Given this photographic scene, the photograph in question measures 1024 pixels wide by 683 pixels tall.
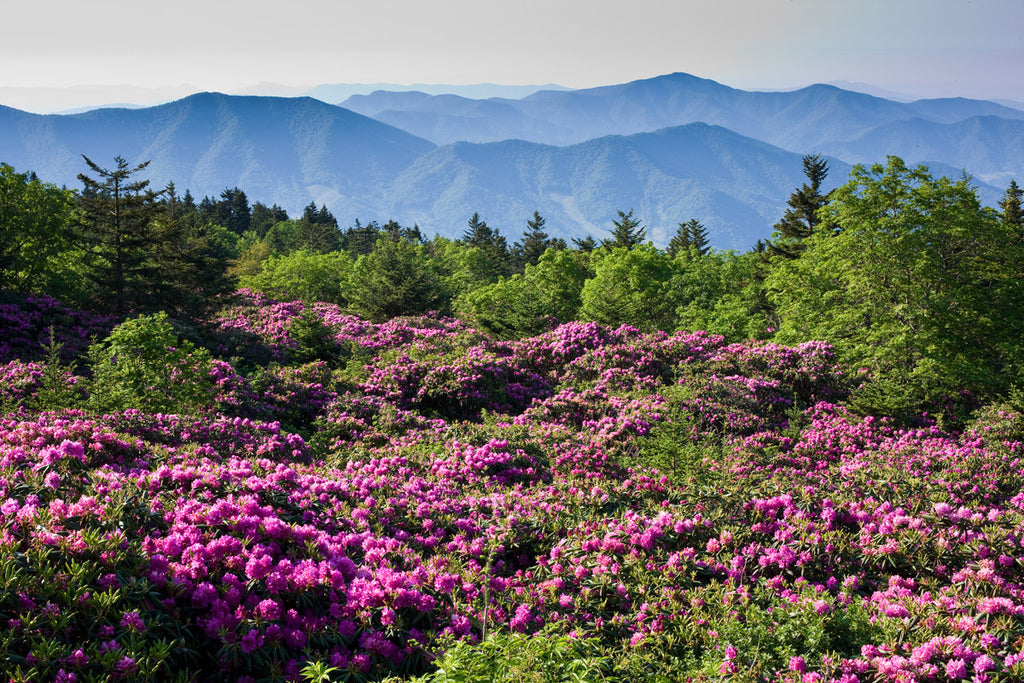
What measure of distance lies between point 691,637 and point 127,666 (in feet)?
11.3

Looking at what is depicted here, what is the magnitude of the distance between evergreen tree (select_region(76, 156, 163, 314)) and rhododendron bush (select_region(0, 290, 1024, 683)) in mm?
10565

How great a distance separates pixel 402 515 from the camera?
5.63 metres

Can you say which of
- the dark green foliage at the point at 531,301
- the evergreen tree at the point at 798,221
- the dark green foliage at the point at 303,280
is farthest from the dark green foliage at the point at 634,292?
the dark green foliage at the point at 303,280

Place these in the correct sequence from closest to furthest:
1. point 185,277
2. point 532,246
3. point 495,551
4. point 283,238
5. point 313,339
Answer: point 495,551, point 313,339, point 185,277, point 532,246, point 283,238

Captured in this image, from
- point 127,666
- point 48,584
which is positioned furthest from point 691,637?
point 48,584

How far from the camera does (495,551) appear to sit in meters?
4.95

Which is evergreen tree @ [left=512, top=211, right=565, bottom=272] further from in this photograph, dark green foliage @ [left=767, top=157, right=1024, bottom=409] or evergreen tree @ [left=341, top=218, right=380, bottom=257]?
dark green foliage @ [left=767, top=157, right=1024, bottom=409]

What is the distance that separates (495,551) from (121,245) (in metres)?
19.3

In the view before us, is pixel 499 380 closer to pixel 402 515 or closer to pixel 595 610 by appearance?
pixel 402 515

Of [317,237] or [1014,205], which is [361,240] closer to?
[317,237]

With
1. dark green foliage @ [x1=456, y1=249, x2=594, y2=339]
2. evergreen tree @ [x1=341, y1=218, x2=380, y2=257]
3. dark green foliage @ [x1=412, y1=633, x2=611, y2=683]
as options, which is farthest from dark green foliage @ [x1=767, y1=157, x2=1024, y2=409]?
evergreen tree @ [x1=341, y1=218, x2=380, y2=257]

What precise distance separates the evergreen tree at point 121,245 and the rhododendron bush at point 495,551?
34.7ft

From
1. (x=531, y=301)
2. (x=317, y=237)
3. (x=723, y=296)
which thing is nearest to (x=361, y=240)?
(x=317, y=237)

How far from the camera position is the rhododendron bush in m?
3.32
